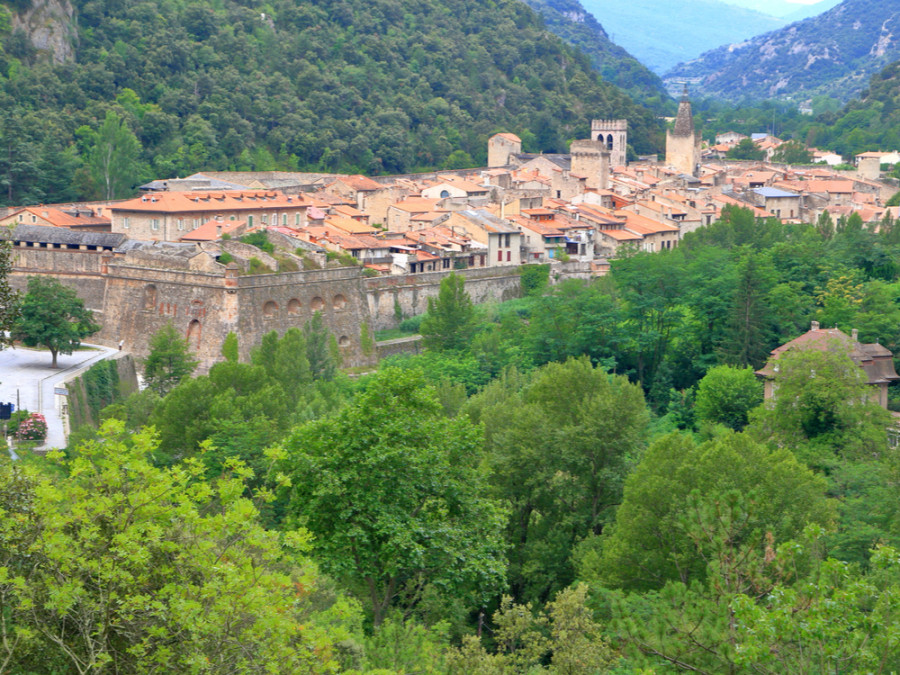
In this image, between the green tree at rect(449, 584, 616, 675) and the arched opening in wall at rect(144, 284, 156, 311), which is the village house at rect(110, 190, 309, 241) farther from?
the green tree at rect(449, 584, 616, 675)

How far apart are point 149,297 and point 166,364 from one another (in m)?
6.92

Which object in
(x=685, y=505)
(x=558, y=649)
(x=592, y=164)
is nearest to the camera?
(x=558, y=649)

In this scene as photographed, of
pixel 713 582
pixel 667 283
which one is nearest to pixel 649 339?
pixel 667 283

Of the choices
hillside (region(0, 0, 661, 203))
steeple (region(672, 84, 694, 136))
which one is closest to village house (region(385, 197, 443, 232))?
hillside (region(0, 0, 661, 203))

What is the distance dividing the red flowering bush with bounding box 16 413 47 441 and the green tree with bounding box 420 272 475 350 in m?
18.3

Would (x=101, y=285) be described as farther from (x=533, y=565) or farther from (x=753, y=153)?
(x=753, y=153)

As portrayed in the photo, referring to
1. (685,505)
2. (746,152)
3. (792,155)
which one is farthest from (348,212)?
(792,155)

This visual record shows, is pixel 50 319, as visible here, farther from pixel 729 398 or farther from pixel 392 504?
pixel 392 504

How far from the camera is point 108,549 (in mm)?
12047

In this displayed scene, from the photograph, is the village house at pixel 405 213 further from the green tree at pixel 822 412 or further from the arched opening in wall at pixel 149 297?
the green tree at pixel 822 412

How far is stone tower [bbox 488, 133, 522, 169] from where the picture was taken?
9075 cm

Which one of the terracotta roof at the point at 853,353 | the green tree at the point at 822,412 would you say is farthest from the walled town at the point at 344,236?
the green tree at the point at 822,412

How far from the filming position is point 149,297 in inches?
1861

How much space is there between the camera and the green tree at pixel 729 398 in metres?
39.5
